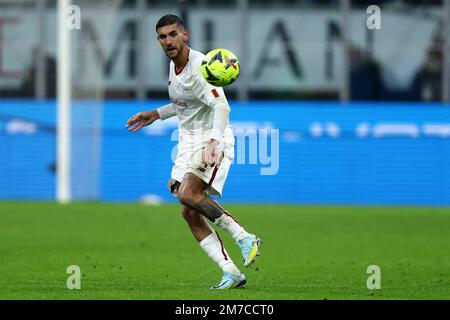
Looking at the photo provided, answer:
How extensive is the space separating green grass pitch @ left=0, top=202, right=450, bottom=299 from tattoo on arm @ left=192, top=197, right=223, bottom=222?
2.17ft

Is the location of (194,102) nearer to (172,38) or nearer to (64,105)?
(172,38)

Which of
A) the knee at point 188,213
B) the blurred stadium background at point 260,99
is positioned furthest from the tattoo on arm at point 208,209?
the blurred stadium background at point 260,99

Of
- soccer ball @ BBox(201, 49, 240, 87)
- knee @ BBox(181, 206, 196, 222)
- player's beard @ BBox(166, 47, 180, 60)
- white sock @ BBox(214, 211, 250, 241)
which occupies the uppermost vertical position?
player's beard @ BBox(166, 47, 180, 60)

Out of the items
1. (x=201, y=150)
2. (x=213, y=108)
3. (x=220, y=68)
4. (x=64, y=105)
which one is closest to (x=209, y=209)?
(x=201, y=150)

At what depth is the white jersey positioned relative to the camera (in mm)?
10117

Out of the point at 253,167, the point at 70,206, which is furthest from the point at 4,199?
the point at 253,167

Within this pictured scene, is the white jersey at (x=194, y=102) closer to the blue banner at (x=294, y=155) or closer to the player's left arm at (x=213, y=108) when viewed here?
the player's left arm at (x=213, y=108)

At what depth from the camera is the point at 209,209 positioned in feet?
33.3

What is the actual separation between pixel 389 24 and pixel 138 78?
7.42 metres

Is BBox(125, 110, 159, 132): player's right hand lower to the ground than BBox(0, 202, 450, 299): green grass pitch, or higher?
higher

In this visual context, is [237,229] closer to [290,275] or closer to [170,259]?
[290,275]

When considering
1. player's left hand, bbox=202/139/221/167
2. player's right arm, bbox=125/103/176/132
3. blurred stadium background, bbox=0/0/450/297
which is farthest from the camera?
blurred stadium background, bbox=0/0/450/297

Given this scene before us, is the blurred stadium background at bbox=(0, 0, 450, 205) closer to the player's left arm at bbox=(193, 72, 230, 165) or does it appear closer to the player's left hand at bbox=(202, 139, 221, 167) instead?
the player's left arm at bbox=(193, 72, 230, 165)

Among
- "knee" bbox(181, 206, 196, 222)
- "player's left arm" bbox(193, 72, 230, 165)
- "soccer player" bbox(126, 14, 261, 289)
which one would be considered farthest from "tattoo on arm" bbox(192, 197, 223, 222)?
"player's left arm" bbox(193, 72, 230, 165)
